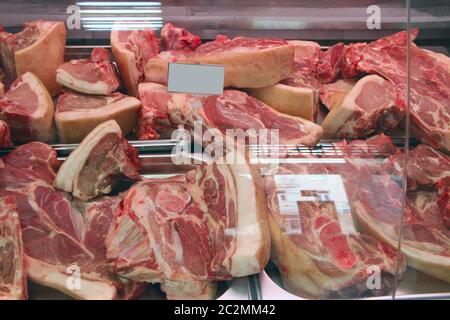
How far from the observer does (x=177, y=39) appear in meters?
1.84

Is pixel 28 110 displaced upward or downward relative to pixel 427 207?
upward

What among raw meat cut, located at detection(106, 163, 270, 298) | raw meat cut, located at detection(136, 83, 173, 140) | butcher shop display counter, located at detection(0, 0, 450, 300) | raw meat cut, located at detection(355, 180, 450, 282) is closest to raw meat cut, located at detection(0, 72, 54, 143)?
butcher shop display counter, located at detection(0, 0, 450, 300)

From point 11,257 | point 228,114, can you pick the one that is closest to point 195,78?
point 228,114

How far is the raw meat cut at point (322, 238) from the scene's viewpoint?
151cm

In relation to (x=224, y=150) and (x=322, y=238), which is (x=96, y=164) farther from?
(x=322, y=238)

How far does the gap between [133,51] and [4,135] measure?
53 centimetres

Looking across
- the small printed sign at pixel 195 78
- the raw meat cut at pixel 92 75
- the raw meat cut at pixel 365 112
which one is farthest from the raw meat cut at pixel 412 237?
the raw meat cut at pixel 92 75

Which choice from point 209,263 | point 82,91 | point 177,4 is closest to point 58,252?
point 209,263

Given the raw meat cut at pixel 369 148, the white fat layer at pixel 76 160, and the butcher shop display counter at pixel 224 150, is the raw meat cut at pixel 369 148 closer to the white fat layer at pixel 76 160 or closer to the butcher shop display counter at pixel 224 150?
the butcher shop display counter at pixel 224 150

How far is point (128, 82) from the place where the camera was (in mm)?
1854

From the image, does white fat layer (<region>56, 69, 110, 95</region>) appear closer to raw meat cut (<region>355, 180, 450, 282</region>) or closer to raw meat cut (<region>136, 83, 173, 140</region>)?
raw meat cut (<region>136, 83, 173, 140</region>)

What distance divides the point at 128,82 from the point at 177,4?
0.34 meters

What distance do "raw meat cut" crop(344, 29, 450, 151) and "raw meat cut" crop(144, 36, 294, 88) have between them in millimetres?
A: 332

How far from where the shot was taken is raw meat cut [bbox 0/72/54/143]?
170 centimetres
